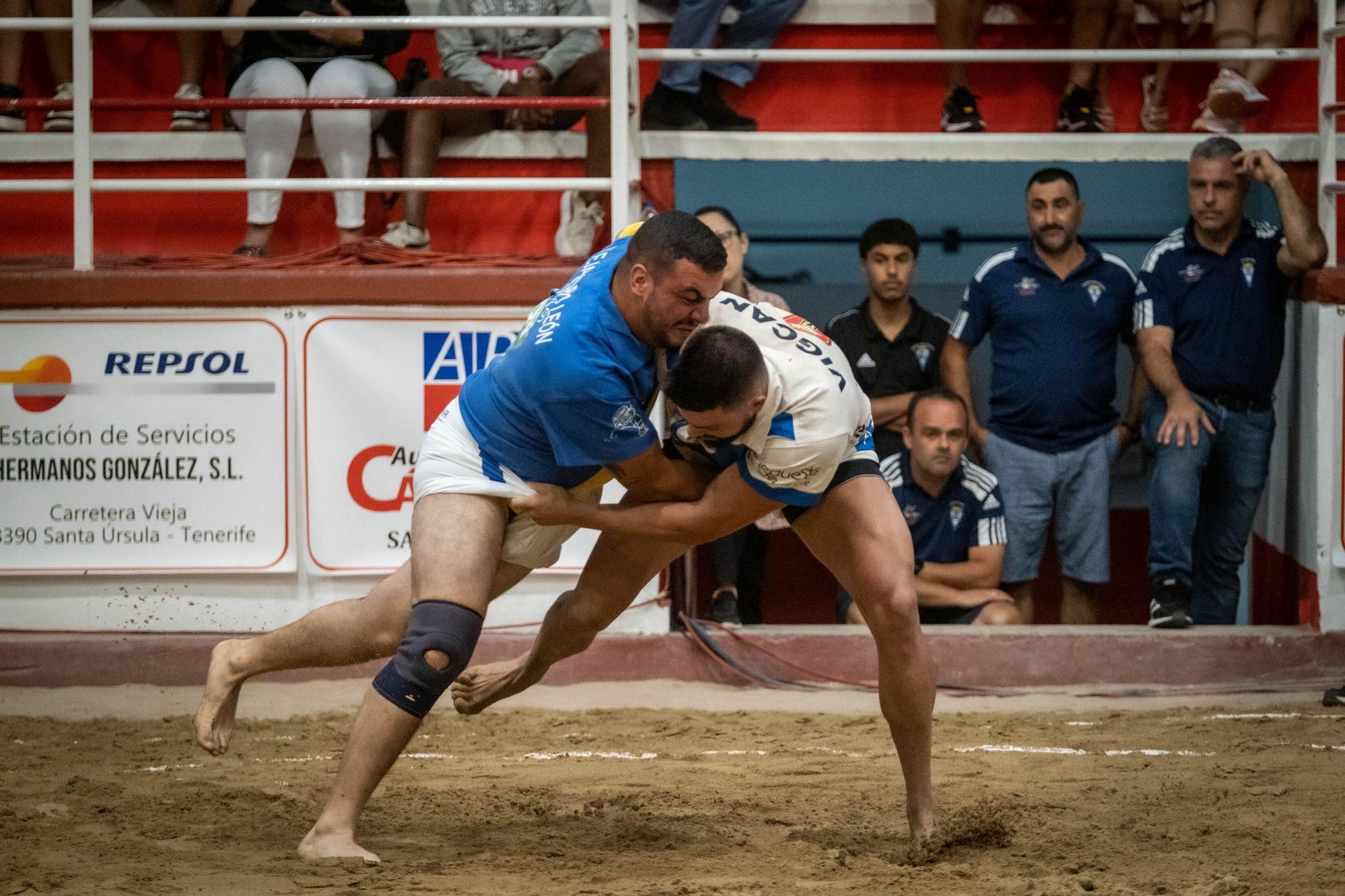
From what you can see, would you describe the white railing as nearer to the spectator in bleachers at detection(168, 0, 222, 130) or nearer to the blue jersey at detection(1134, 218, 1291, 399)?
the blue jersey at detection(1134, 218, 1291, 399)

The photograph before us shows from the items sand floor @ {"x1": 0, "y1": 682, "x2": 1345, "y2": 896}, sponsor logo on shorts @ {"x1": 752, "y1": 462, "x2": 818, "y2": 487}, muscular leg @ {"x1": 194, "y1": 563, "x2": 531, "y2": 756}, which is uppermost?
sponsor logo on shorts @ {"x1": 752, "y1": 462, "x2": 818, "y2": 487}

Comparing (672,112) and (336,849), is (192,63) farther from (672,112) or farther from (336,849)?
(336,849)

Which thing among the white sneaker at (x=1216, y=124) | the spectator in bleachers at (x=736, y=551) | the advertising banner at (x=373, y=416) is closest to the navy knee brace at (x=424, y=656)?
the advertising banner at (x=373, y=416)

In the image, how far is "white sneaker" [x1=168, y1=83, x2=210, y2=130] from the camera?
781 cm

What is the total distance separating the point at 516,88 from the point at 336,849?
14.9 feet

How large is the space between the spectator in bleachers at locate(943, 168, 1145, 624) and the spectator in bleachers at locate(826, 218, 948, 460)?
1.28 ft

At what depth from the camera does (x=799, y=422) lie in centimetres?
398

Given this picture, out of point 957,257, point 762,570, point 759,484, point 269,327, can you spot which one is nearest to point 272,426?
point 269,327

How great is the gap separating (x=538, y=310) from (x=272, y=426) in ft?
9.14

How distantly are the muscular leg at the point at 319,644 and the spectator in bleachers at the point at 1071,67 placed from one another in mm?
4261

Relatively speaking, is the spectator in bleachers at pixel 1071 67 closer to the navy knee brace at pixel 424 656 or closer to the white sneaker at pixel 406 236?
the white sneaker at pixel 406 236

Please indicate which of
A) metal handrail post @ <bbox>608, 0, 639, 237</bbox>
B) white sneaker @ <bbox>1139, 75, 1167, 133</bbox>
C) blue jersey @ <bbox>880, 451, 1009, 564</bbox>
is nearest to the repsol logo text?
metal handrail post @ <bbox>608, 0, 639, 237</bbox>

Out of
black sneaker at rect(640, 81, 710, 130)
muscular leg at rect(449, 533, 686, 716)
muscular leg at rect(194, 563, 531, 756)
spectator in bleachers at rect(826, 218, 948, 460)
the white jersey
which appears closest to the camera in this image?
the white jersey

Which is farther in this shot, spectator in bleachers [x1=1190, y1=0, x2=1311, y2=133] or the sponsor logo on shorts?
spectator in bleachers [x1=1190, y1=0, x2=1311, y2=133]
